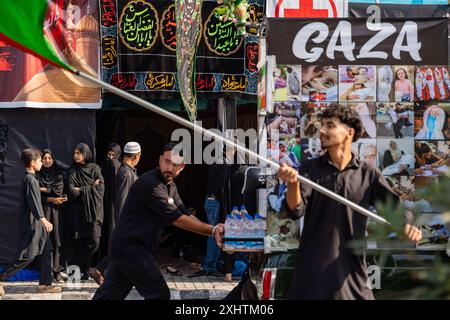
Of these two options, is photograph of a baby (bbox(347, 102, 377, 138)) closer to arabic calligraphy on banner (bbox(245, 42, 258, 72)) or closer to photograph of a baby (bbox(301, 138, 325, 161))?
photograph of a baby (bbox(301, 138, 325, 161))

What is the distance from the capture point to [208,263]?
1172 cm

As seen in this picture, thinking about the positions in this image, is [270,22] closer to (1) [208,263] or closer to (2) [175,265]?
(1) [208,263]

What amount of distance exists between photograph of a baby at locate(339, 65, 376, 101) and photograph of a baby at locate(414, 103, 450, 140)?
0.42 metres

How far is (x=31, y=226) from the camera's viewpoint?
9.95 meters

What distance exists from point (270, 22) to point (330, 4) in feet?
16.2

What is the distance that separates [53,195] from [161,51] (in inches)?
100.0

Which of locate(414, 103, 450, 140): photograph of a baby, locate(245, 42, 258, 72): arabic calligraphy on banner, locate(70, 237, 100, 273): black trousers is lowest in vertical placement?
locate(70, 237, 100, 273): black trousers

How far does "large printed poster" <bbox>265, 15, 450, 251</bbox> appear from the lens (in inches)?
265

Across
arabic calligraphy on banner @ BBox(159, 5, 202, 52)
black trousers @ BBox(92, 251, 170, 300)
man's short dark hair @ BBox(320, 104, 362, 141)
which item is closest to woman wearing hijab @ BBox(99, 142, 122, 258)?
arabic calligraphy on banner @ BBox(159, 5, 202, 52)

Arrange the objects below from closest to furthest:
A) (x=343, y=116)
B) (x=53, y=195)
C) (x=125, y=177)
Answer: (x=343, y=116) < (x=125, y=177) < (x=53, y=195)

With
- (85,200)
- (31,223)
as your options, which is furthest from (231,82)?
(31,223)

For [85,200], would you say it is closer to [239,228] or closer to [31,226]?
[31,226]

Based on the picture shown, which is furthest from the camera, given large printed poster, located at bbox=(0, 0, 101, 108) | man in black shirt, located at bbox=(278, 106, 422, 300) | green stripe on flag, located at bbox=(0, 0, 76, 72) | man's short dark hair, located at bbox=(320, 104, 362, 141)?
large printed poster, located at bbox=(0, 0, 101, 108)

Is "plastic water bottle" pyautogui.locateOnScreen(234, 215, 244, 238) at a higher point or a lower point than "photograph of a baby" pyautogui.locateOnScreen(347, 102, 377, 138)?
lower
